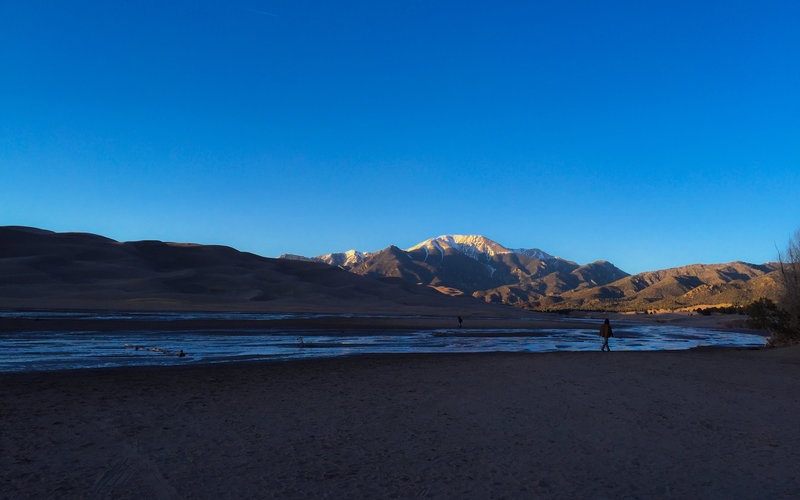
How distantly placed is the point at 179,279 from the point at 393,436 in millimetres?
133492

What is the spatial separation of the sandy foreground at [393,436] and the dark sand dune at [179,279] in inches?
2951

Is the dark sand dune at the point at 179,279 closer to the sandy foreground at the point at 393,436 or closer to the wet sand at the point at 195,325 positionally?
the wet sand at the point at 195,325

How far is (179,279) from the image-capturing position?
131m

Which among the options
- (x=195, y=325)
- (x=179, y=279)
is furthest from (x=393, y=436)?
(x=179, y=279)

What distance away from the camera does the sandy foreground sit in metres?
6.25

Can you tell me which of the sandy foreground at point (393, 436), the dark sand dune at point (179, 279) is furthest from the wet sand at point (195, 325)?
the dark sand dune at point (179, 279)

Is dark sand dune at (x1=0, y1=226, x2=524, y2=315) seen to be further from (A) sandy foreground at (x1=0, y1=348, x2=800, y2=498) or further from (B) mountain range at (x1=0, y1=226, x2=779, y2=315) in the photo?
(A) sandy foreground at (x1=0, y1=348, x2=800, y2=498)

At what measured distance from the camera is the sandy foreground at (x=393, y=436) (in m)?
6.25

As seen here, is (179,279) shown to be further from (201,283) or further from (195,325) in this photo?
(195,325)

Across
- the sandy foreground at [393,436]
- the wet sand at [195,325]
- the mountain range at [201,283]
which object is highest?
the mountain range at [201,283]

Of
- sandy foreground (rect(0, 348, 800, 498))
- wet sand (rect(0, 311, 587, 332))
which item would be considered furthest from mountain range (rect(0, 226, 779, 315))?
sandy foreground (rect(0, 348, 800, 498))

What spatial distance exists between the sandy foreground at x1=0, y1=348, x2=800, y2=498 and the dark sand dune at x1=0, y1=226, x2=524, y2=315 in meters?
75.0

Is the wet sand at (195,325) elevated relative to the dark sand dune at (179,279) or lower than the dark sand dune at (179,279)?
lower

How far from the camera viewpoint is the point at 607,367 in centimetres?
1848
